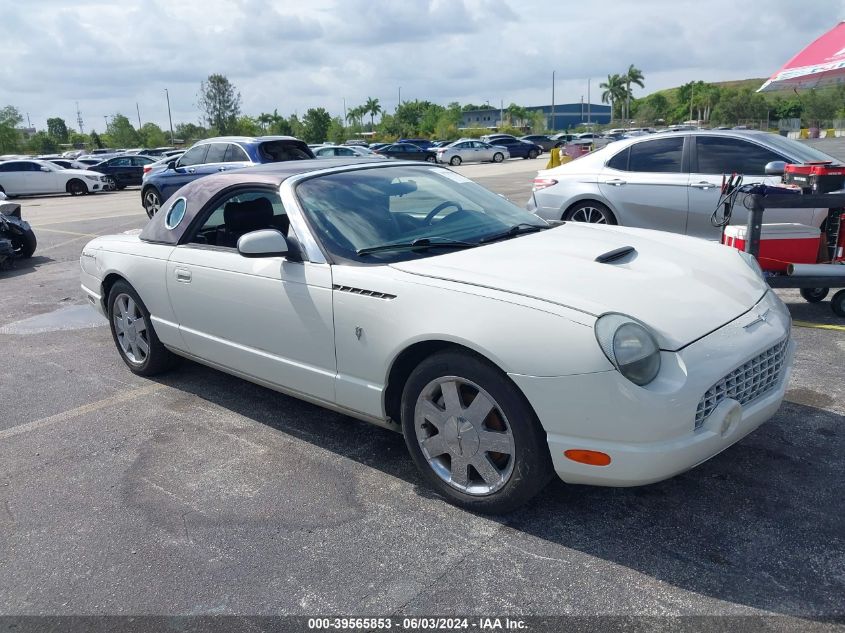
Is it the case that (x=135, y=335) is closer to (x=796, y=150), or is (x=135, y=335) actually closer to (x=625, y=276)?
(x=625, y=276)

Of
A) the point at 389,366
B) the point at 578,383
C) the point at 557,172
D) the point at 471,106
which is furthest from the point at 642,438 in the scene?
the point at 471,106

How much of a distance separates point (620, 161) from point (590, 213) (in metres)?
0.68

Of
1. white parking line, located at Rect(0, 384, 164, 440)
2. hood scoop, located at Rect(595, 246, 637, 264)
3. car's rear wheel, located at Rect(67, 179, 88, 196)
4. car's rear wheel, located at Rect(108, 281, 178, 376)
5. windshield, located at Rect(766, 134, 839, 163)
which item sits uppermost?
windshield, located at Rect(766, 134, 839, 163)

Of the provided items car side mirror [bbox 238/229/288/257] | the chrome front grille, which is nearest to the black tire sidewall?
the chrome front grille

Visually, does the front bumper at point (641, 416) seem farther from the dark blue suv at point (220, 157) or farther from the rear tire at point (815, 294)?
the dark blue suv at point (220, 157)

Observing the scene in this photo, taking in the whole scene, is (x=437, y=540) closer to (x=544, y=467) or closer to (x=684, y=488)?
(x=544, y=467)

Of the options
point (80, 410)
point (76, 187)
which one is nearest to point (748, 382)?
point (80, 410)

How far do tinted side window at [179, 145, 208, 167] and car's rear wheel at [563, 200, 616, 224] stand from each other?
30.9 feet

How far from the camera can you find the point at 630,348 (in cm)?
270

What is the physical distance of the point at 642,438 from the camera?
269cm

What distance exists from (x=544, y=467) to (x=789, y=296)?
4945mm

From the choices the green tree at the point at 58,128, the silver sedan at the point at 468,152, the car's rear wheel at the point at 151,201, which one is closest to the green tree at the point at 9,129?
the green tree at the point at 58,128

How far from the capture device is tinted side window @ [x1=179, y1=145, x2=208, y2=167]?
15141 mm

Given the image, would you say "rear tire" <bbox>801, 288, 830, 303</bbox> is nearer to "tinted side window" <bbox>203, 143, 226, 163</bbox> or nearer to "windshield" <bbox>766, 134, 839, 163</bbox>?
"windshield" <bbox>766, 134, 839, 163</bbox>
